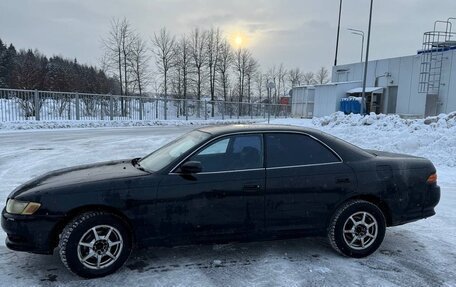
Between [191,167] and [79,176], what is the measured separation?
1267 mm

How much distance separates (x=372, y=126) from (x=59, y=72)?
39643mm

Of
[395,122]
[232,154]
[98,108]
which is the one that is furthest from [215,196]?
[98,108]

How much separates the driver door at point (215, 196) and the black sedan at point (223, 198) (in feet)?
0.03

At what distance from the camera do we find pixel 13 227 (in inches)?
154

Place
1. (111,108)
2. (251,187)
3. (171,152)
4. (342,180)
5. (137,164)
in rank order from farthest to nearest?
(111,108)
(137,164)
(171,152)
(342,180)
(251,187)

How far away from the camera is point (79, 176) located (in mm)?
4387

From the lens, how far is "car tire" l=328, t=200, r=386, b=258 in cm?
459

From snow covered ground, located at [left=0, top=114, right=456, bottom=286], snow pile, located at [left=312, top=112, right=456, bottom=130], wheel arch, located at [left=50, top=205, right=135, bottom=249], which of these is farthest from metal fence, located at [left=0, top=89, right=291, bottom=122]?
wheel arch, located at [left=50, top=205, right=135, bottom=249]

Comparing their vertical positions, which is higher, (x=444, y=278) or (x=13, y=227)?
(x=13, y=227)

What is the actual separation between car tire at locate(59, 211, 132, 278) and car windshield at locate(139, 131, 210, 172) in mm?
748

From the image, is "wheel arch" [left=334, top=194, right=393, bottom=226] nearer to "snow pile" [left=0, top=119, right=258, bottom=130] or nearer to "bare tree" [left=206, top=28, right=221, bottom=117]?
"snow pile" [left=0, top=119, right=258, bottom=130]

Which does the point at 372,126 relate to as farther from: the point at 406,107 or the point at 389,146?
the point at 406,107

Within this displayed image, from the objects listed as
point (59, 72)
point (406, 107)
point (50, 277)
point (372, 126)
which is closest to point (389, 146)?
point (372, 126)

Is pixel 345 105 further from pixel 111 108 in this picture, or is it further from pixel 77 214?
pixel 77 214
